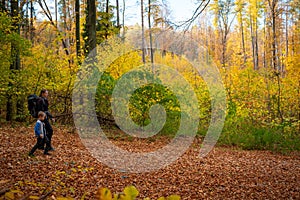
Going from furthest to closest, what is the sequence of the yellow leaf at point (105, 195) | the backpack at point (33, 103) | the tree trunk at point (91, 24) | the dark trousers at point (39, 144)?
the tree trunk at point (91, 24) → the backpack at point (33, 103) → the dark trousers at point (39, 144) → the yellow leaf at point (105, 195)

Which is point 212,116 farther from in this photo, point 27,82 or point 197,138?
point 27,82

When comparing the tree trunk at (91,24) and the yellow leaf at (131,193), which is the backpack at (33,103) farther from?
the yellow leaf at (131,193)

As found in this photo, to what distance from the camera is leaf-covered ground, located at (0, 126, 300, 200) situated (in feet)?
15.9

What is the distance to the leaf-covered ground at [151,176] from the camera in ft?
15.9

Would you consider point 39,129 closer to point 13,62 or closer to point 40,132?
point 40,132

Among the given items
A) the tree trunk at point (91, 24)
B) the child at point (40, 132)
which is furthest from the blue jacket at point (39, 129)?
the tree trunk at point (91, 24)

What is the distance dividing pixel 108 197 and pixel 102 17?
18.9 meters

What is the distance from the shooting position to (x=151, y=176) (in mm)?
5855

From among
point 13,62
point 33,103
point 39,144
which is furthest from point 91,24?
point 39,144

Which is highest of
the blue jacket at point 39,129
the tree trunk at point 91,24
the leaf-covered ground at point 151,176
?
the tree trunk at point 91,24

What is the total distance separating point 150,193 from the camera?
4934 mm

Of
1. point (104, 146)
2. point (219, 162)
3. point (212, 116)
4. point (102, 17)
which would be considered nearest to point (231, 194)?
point (219, 162)

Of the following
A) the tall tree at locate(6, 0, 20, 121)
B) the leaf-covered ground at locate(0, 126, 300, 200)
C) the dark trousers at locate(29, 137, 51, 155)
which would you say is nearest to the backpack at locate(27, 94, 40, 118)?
the dark trousers at locate(29, 137, 51, 155)

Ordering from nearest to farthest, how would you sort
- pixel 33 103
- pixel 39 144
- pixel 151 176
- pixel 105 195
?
1. pixel 105 195
2. pixel 151 176
3. pixel 39 144
4. pixel 33 103
